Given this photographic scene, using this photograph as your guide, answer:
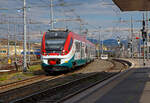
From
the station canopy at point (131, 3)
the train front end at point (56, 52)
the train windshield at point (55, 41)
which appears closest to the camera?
the station canopy at point (131, 3)

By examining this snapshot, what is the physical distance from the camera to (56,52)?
2134 cm

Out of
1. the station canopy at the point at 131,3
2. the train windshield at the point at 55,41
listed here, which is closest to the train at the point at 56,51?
the train windshield at the point at 55,41

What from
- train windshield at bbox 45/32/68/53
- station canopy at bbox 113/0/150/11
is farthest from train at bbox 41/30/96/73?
station canopy at bbox 113/0/150/11

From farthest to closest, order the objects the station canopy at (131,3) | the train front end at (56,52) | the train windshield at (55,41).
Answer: the train windshield at (55,41) < the train front end at (56,52) < the station canopy at (131,3)

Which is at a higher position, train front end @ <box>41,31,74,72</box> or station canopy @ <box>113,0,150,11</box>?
station canopy @ <box>113,0,150,11</box>

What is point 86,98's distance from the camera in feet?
33.4

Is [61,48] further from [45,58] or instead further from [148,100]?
[148,100]

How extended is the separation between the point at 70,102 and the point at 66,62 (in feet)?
39.9

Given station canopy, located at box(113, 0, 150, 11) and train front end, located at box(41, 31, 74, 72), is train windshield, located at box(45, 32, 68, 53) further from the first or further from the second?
station canopy, located at box(113, 0, 150, 11)

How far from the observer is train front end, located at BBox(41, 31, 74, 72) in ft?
69.8

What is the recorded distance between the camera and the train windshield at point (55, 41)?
2141 centimetres

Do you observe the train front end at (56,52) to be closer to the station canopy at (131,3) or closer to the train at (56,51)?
the train at (56,51)

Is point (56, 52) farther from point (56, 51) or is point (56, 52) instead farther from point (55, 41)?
point (55, 41)

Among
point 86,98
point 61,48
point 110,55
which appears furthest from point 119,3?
point 110,55
